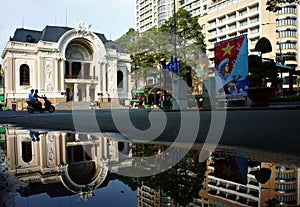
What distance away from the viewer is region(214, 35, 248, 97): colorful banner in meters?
14.9

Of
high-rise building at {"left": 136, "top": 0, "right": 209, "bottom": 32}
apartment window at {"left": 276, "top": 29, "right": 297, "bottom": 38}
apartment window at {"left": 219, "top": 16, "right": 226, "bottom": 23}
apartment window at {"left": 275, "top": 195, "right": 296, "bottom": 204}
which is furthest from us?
high-rise building at {"left": 136, "top": 0, "right": 209, "bottom": 32}

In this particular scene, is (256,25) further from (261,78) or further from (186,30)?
(261,78)

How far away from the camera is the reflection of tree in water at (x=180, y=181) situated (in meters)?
1.64

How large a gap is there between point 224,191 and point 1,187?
4.68ft

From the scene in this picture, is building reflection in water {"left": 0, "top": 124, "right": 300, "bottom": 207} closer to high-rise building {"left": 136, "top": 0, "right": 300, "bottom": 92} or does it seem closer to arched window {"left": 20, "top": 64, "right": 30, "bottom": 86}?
arched window {"left": 20, "top": 64, "right": 30, "bottom": 86}

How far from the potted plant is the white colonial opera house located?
25.9 metres

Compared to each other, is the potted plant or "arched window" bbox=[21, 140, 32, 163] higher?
the potted plant

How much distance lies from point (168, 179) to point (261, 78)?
47.2ft

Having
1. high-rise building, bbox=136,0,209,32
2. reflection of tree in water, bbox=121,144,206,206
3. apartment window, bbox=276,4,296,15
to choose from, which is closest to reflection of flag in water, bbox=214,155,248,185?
reflection of tree in water, bbox=121,144,206,206

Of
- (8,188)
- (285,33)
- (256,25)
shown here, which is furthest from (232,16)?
(8,188)

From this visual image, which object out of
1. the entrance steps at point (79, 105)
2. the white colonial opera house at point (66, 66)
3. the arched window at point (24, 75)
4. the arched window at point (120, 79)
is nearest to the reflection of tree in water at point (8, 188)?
the entrance steps at point (79, 105)

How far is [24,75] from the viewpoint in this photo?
1396 inches

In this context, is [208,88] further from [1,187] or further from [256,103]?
[1,187]

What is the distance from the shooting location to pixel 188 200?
155 cm
